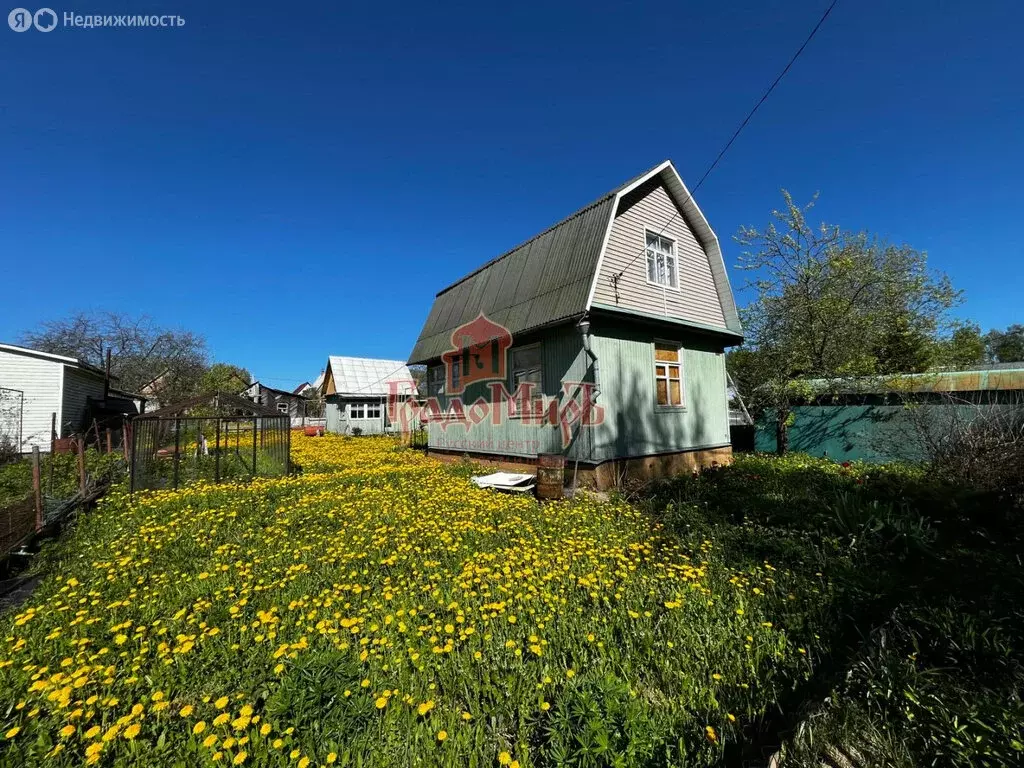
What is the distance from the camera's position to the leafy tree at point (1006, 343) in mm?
49750

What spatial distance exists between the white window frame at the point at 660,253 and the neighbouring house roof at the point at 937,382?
604 centimetres

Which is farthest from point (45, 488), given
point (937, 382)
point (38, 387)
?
point (937, 382)

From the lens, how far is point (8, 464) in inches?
466

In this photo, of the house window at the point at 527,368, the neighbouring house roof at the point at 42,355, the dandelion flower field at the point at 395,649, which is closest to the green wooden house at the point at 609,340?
the house window at the point at 527,368

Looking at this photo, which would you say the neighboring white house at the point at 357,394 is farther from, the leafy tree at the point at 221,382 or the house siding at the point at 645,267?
the house siding at the point at 645,267

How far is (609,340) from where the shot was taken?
30.3 ft

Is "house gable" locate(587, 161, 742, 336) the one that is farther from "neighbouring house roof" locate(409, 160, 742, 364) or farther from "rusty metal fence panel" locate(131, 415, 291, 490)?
"rusty metal fence panel" locate(131, 415, 291, 490)

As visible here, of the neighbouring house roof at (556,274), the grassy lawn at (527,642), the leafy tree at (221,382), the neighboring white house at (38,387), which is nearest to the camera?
the grassy lawn at (527,642)

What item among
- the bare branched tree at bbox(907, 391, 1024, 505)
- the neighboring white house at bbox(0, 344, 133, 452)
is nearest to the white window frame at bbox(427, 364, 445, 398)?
the bare branched tree at bbox(907, 391, 1024, 505)

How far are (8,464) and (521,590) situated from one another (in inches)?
674

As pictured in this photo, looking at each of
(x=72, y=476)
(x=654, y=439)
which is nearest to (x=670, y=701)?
(x=654, y=439)

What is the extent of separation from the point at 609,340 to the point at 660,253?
11.6 ft

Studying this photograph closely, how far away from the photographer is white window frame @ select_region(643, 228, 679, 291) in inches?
407

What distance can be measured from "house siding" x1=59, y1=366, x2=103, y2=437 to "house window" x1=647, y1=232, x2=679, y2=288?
23552 millimetres
